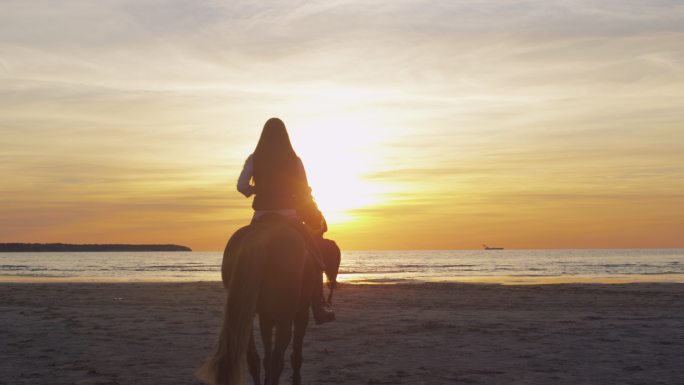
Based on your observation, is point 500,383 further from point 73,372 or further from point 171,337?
point 171,337

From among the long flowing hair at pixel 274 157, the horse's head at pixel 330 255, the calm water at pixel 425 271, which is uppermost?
the long flowing hair at pixel 274 157

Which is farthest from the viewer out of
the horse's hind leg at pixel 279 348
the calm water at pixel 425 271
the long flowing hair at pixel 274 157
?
the calm water at pixel 425 271

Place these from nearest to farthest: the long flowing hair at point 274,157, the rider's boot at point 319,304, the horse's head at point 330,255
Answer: the long flowing hair at point 274,157
the rider's boot at point 319,304
the horse's head at point 330,255

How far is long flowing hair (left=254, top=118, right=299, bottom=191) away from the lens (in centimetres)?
734

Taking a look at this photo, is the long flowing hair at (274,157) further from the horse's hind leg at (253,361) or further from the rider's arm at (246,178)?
the horse's hind leg at (253,361)

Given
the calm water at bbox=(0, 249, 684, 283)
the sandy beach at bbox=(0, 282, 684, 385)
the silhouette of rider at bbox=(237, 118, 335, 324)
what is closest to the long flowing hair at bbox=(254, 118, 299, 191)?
the silhouette of rider at bbox=(237, 118, 335, 324)

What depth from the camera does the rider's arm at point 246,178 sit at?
739 centimetres

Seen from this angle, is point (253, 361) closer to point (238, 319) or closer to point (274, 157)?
point (238, 319)

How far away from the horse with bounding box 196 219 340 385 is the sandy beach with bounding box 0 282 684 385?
1.99 m

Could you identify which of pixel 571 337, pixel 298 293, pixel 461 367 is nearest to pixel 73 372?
pixel 298 293

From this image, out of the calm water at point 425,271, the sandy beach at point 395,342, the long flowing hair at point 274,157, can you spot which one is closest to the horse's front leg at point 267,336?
the long flowing hair at point 274,157

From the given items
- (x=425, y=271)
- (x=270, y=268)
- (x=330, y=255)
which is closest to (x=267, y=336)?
(x=270, y=268)

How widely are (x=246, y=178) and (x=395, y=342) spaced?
5.71m

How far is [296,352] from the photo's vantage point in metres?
7.66
